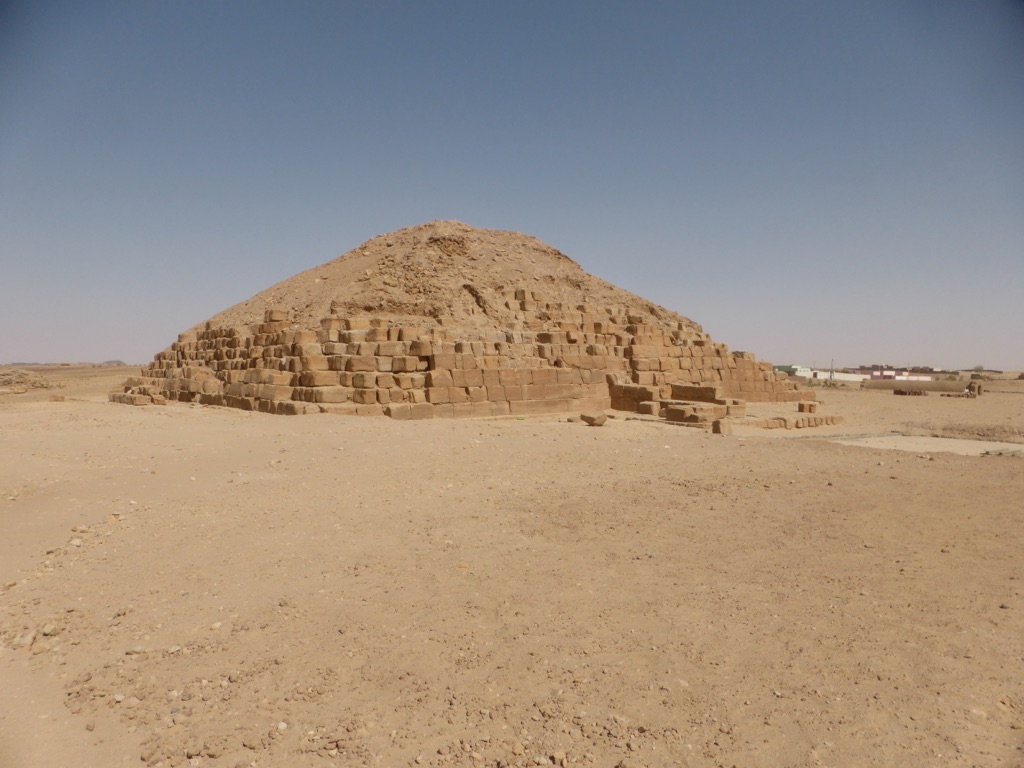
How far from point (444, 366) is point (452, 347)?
88 centimetres

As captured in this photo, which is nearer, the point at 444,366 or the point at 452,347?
the point at 444,366

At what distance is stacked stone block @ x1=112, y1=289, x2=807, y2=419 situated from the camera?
14.7 meters

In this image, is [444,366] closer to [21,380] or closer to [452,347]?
[452,347]

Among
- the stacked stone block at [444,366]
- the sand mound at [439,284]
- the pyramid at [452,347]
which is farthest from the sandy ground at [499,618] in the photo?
the sand mound at [439,284]

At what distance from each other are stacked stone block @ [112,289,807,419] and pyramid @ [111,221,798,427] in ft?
0.13

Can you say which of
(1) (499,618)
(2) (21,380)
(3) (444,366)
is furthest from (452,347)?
(2) (21,380)

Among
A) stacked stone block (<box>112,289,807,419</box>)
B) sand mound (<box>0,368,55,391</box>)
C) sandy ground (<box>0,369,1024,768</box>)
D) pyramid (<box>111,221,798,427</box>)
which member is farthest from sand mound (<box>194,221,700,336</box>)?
sandy ground (<box>0,369,1024,768</box>)

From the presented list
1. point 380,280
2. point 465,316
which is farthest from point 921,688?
point 380,280

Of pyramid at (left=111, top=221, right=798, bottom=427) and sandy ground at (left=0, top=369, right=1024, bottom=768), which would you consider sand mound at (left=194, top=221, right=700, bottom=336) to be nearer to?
pyramid at (left=111, top=221, right=798, bottom=427)

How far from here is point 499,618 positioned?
153 inches

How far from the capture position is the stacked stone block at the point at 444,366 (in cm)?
1470

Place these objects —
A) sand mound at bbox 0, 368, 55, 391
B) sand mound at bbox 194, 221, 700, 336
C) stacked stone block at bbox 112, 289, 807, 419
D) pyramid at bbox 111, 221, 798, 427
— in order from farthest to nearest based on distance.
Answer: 1. sand mound at bbox 0, 368, 55, 391
2. sand mound at bbox 194, 221, 700, 336
3. pyramid at bbox 111, 221, 798, 427
4. stacked stone block at bbox 112, 289, 807, 419

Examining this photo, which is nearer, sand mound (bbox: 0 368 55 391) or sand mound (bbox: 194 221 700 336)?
sand mound (bbox: 194 221 700 336)

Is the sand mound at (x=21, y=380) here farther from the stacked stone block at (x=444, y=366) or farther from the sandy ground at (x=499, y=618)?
the sandy ground at (x=499, y=618)
